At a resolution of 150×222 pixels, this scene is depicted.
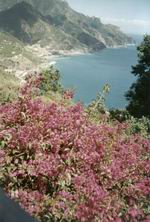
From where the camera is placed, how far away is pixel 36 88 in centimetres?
873

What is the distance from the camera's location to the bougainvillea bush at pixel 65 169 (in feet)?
17.6

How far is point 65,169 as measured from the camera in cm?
612

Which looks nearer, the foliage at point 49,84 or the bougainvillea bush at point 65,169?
the bougainvillea bush at point 65,169

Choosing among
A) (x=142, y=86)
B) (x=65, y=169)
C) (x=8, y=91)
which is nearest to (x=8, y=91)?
(x=8, y=91)

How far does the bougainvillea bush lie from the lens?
5375 mm

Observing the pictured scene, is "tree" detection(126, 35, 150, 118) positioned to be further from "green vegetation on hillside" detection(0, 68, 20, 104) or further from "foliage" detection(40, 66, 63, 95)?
"green vegetation on hillside" detection(0, 68, 20, 104)

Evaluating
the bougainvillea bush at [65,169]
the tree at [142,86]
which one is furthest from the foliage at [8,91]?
the tree at [142,86]

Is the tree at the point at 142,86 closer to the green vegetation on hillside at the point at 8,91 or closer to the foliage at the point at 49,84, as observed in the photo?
the foliage at the point at 49,84

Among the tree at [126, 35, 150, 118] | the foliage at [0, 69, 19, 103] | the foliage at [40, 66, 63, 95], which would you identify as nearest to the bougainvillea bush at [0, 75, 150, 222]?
the foliage at [0, 69, 19, 103]

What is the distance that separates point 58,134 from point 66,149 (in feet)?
1.08

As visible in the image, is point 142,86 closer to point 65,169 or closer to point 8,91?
point 8,91

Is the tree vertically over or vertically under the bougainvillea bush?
under

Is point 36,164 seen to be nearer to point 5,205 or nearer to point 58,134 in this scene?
point 58,134

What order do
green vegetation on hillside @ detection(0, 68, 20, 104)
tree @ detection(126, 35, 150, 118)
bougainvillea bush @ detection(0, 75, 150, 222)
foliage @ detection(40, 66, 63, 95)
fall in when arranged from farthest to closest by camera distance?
1. tree @ detection(126, 35, 150, 118)
2. foliage @ detection(40, 66, 63, 95)
3. green vegetation on hillside @ detection(0, 68, 20, 104)
4. bougainvillea bush @ detection(0, 75, 150, 222)
